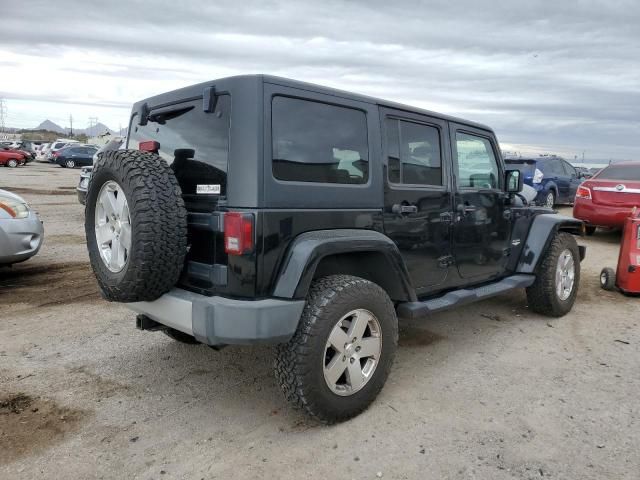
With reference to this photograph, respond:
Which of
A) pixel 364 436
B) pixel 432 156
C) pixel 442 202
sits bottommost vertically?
pixel 364 436

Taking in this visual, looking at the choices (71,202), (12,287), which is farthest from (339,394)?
(71,202)

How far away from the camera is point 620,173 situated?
9461 mm

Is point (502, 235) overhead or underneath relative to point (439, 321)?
overhead

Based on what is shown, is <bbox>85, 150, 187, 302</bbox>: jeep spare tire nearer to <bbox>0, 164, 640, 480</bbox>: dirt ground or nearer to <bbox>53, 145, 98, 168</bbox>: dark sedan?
<bbox>0, 164, 640, 480</bbox>: dirt ground

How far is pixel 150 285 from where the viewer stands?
2.77 metres

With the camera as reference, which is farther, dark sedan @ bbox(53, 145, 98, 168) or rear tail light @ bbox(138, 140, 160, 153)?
dark sedan @ bbox(53, 145, 98, 168)

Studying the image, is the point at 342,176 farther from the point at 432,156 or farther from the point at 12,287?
the point at 12,287

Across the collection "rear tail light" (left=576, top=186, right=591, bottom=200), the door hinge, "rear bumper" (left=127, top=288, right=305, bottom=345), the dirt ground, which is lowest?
the dirt ground

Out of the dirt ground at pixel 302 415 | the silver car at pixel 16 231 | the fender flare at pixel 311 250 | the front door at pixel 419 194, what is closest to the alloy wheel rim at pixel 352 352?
the dirt ground at pixel 302 415

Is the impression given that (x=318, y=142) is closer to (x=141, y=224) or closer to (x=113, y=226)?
(x=141, y=224)

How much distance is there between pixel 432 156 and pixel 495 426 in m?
1.97

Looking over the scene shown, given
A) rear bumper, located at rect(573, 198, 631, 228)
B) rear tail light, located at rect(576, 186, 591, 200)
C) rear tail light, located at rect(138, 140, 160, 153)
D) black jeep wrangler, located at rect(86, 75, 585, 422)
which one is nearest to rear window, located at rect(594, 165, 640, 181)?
rear tail light, located at rect(576, 186, 591, 200)

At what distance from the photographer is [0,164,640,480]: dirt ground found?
2613 millimetres

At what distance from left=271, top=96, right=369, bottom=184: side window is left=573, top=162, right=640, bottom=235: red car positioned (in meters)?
7.40
